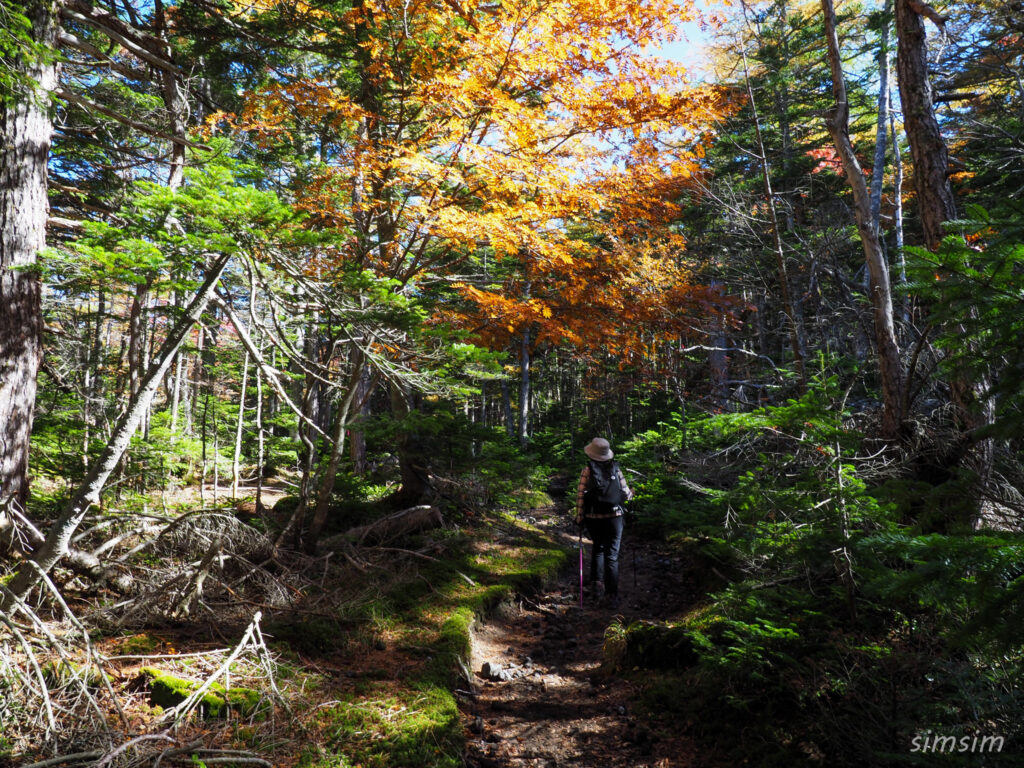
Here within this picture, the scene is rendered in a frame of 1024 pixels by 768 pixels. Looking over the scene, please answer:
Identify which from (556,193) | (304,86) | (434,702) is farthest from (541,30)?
(434,702)

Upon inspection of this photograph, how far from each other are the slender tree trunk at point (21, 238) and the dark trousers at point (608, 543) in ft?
20.4

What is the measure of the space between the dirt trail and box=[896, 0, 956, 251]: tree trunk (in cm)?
500

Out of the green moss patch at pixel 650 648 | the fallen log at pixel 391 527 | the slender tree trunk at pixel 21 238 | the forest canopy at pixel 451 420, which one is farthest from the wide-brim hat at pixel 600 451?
the slender tree trunk at pixel 21 238

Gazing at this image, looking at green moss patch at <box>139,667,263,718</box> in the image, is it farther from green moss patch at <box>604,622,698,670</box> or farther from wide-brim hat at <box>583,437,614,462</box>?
wide-brim hat at <box>583,437,614,462</box>

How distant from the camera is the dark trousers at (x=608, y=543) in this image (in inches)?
267

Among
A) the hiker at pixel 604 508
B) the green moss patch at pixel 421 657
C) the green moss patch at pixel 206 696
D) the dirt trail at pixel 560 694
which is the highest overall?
the hiker at pixel 604 508

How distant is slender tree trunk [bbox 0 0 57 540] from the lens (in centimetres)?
529

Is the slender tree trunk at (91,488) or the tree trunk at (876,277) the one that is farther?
the tree trunk at (876,277)

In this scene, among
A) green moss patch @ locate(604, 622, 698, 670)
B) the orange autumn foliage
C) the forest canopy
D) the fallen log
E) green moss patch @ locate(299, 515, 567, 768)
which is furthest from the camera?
the fallen log

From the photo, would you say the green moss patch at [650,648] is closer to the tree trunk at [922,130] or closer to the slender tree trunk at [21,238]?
the tree trunk at [922,130]

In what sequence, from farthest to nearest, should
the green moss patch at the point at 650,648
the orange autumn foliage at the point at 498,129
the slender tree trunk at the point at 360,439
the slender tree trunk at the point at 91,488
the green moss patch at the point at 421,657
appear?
the slender tree trunk at the point at 360,439, the orange autumn foliage at the point at 498,129, the green moss patch at the point at 650,648, the slender tree trunk at the point at 91,488, the green moss patch at the point at 421,657

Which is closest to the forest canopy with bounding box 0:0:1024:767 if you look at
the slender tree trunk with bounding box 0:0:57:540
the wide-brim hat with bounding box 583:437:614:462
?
the slender tree trunk with bounding box 0:0:57:540

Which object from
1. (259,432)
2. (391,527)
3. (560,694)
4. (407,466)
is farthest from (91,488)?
→ (407,466)

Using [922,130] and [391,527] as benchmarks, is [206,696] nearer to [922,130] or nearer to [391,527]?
[391,527]
